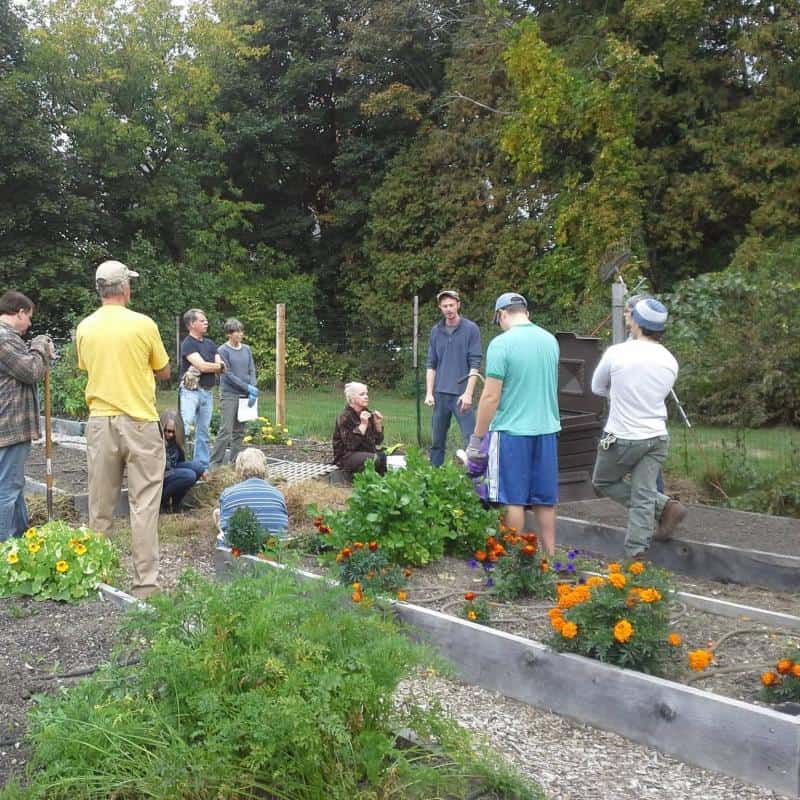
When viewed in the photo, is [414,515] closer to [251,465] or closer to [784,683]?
[251,465]

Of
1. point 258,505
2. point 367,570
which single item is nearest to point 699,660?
point 367,570

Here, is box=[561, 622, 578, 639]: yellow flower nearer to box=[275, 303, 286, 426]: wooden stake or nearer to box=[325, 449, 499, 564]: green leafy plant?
box=[325, 449, 499, 564]: green leafy plant

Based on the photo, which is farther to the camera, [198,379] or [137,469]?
[198,379]

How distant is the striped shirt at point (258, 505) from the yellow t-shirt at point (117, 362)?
90 centimetres

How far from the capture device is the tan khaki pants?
517cm

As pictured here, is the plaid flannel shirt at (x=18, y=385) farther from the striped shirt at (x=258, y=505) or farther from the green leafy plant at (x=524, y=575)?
the green leafy plant at (x=524, y=575)

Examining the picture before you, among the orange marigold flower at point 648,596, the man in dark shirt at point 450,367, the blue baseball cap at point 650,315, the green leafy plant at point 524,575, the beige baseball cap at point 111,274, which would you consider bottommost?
the green leafy plant at point 524,575

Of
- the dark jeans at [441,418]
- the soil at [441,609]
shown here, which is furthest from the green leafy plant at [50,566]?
the dark jeans at [441,418]

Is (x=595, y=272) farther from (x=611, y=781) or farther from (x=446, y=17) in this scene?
(x=611, y=781)

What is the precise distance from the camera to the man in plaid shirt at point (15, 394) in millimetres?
6055

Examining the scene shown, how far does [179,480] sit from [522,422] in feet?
10.9

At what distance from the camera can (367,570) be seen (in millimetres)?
4906

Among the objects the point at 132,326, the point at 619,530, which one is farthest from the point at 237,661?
the point at 619,530

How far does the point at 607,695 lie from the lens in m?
3.68
